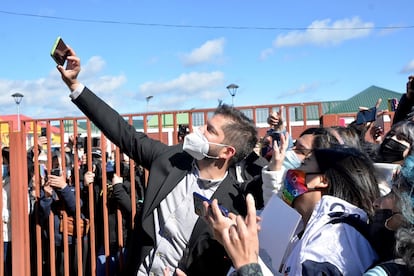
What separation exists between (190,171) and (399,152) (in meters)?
1.20

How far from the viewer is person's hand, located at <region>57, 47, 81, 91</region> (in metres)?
3.07

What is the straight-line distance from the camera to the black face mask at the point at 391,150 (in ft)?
7.55

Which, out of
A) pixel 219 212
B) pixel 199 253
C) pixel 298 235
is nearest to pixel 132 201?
pixel 199 253

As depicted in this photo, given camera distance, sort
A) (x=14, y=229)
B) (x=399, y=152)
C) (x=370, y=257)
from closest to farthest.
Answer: (x=370, y=257)
(x=399, y=152)
(x=14, y=229)

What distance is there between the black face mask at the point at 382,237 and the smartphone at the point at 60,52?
89.3 inches

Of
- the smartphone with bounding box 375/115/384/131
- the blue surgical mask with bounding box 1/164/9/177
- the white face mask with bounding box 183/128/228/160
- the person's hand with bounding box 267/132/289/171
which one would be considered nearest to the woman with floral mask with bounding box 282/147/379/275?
the person's hand with bounding box 267/132/289/171

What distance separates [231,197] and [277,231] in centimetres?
85

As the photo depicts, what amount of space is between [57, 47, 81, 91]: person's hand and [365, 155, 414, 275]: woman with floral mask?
2187 mm

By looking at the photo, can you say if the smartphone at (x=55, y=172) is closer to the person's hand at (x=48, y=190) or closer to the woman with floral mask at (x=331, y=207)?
the person's hand at (x=48, y=190)

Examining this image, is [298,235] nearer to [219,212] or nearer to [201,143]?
[219,212]

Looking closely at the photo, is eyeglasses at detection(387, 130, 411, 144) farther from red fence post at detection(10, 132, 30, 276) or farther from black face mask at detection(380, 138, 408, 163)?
red fence post at detection(10, 132, 30, 276)

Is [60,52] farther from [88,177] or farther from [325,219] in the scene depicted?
[325,219]

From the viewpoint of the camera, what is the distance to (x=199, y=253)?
2428 mm

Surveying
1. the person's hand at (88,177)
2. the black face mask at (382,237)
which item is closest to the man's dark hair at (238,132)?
the black face mask at (382,237)
